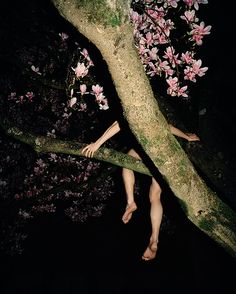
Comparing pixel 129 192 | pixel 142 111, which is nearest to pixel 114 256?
pixel 129 192

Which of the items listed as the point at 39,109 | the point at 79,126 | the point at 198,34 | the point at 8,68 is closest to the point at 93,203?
the point at 79,126

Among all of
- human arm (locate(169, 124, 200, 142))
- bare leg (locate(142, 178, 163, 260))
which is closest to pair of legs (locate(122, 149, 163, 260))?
bare leg (locate(142, 178, 163, 260))

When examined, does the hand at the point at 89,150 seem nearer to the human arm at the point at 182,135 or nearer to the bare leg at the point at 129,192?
the human arm at the point at 182,135

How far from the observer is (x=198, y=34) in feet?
11.9

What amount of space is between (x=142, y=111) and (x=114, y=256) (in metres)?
6.51

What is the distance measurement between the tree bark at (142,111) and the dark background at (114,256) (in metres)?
2.32

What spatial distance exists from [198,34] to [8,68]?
6986 mm

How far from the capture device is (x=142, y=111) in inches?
70.8

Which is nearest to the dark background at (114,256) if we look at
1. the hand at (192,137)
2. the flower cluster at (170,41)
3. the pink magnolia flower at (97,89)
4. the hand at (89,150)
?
the flower cluster at (170,41)

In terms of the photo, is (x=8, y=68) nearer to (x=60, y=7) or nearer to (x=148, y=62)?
(x=148, y=62)

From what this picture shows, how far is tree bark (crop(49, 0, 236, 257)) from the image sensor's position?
1.60m

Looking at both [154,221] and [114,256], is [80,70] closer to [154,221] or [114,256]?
[154,221]

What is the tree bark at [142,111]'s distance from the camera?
1.60 metres

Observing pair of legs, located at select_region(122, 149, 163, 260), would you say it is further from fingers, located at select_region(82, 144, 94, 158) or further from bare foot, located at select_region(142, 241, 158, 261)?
fingers, located at select_region(82, 144, 94, 158)
